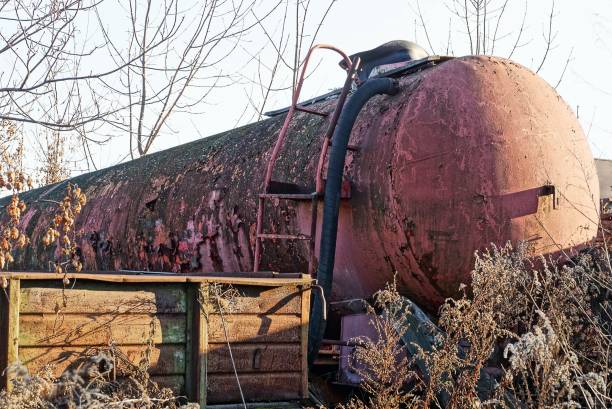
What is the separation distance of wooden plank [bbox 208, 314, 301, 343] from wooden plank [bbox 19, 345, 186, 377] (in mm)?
202

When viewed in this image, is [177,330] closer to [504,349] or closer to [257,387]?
[257,387]

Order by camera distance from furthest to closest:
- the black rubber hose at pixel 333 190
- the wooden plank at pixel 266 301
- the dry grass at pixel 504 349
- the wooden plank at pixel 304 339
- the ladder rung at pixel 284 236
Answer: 1. the ladder rung at pixel 284 236
2. the black rubber hose at pixel 333 190
3. the wooden plank at pixel 304 339
4. the wooden plank at pixel 266 301
5. the dry grass at pixel 504 349

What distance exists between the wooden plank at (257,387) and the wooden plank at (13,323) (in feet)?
3.25

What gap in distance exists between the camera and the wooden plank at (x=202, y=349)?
12.9 ft

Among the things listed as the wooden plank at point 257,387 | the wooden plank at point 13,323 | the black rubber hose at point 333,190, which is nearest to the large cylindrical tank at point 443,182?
the black rubber hose at point 333,190

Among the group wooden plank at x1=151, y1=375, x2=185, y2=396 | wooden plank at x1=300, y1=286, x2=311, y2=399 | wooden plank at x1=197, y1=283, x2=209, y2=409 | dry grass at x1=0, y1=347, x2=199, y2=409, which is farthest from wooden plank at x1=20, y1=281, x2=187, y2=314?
wooden plank at x1=300, y1=286, x2=311, y2=399

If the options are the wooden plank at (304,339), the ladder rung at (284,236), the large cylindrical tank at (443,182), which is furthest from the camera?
the ladder rung at (284,236)

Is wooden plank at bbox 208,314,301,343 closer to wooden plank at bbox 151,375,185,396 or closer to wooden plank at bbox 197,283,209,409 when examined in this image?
wooden plank at bbox 197,283,209,409

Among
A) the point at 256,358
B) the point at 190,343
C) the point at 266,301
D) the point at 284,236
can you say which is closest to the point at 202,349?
the point at 190,343

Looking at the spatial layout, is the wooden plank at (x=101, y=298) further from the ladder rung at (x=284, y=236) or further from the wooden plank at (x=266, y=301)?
the ladder rung at (x=284, y=236)

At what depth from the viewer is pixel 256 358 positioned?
164 inches

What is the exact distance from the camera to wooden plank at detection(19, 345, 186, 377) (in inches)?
141

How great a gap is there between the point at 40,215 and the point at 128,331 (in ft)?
23.1

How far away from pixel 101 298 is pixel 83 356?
29 centimetres
